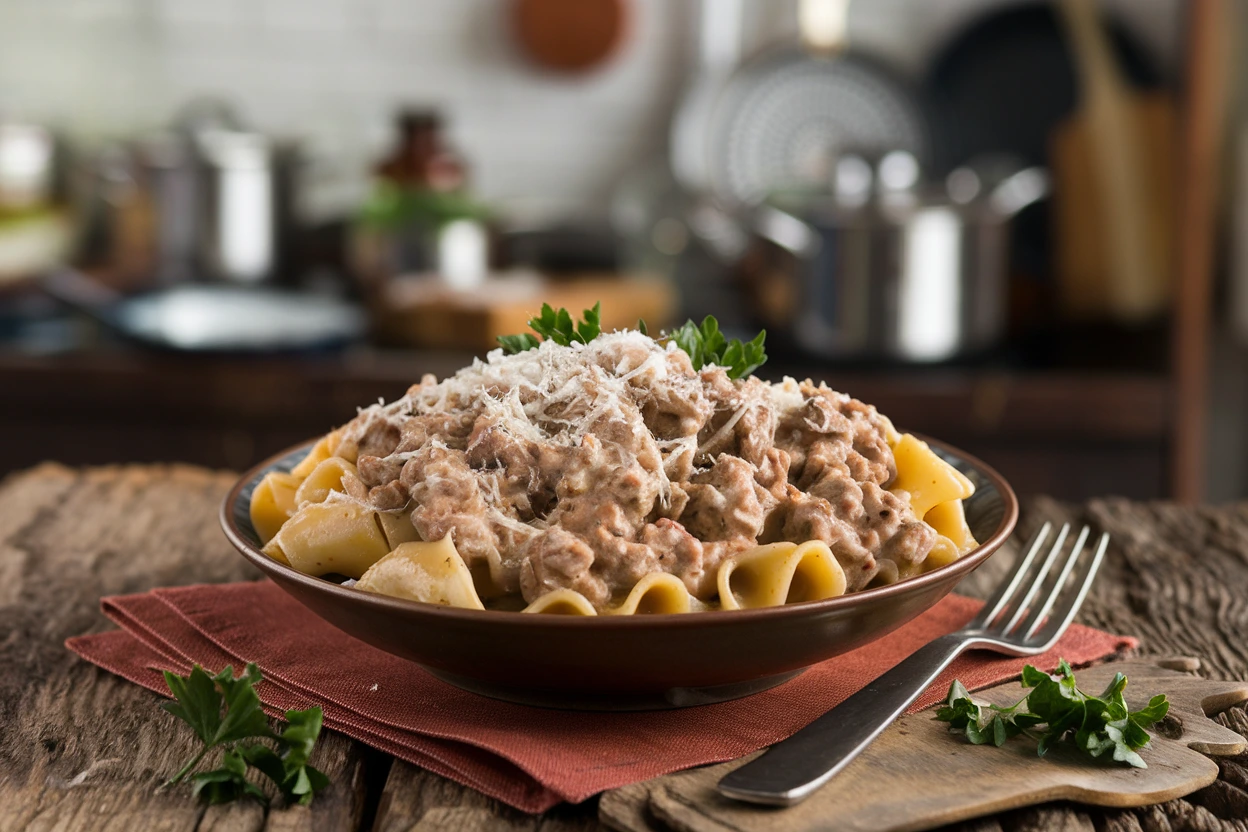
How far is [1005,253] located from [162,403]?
2.40 meters

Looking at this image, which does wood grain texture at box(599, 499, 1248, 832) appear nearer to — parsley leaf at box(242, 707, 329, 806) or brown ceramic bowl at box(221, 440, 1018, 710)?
Result: brown ceramic bowl at box(221, 440, 1018, 710)

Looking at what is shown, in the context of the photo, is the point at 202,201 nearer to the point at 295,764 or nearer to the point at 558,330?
the point at 558,330

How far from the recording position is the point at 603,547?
1.37 meters

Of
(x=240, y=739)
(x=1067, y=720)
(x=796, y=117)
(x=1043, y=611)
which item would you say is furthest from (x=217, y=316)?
(x=1067, y=720)

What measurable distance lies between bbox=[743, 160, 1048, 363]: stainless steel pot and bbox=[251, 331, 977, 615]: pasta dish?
2.06m

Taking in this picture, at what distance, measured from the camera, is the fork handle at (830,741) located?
1216 mm

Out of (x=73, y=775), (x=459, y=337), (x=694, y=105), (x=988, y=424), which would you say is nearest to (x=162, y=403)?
(x=459, y=337)

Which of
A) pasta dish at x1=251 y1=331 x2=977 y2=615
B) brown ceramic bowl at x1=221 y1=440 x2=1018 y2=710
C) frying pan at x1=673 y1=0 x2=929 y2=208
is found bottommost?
brown ceramic bowl at x1=221 y1=440 x2=1018 y2=710

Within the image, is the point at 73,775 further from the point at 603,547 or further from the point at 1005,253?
the point at 1005,253

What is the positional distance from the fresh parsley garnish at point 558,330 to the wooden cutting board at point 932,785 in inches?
22.9

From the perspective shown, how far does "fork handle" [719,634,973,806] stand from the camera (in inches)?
47.9

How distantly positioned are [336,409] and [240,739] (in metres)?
2.43

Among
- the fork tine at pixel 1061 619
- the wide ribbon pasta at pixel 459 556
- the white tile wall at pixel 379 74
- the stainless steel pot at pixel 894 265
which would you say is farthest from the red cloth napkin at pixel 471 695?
the white tile wall at pixel 379 74

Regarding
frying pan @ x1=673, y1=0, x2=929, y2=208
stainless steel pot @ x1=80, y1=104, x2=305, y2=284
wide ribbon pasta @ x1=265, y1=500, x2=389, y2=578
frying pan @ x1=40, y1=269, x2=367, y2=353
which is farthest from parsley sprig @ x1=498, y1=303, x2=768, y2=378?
stainless steel pot @ x1=80, y1=104, x2=305, y2=284
